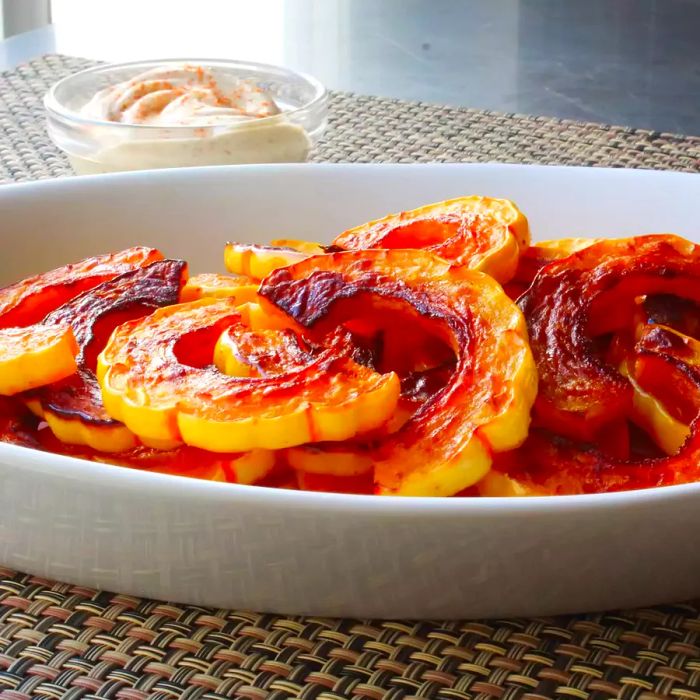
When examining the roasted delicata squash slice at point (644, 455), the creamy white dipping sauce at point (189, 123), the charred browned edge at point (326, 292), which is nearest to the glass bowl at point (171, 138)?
the creamy white dipping sauce at point (189, 123)

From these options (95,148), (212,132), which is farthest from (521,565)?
(95,148)

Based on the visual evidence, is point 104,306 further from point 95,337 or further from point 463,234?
point 463,234

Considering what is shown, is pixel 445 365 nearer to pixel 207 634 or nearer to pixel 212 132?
pixel 207 634

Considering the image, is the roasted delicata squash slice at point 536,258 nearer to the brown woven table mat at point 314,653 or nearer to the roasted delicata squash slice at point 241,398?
the roasted delicata squash slice at point 241,398

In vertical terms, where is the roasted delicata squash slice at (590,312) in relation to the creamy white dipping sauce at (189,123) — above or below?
above

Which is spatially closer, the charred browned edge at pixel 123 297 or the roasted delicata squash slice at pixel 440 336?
the roasted delicata squash slice at pixel 440 336

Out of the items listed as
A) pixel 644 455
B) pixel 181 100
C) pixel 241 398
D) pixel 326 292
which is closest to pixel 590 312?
pixel 644 455
